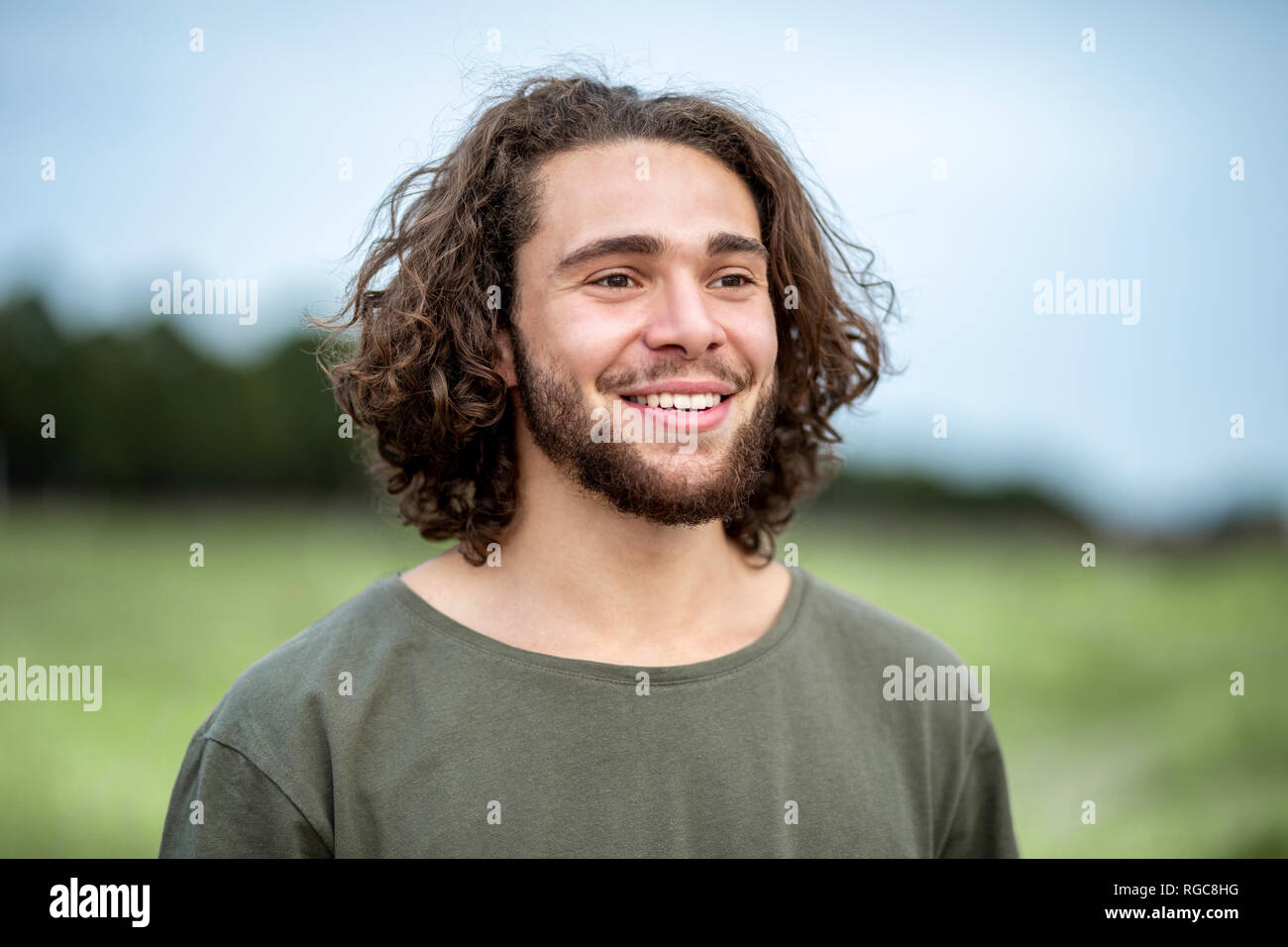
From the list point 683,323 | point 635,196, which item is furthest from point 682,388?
point 635,196

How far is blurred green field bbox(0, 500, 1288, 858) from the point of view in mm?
8945

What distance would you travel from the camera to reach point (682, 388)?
9.63ft

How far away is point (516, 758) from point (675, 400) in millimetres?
1144

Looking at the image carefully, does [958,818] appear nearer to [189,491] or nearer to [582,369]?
[582,369]

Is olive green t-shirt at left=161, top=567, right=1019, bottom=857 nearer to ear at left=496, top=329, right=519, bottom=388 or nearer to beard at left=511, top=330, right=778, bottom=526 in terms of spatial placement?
beard at left=511, top=330, right=778, bottom=526

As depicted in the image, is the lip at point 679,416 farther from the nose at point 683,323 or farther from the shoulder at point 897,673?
the shoulder at point 897,673

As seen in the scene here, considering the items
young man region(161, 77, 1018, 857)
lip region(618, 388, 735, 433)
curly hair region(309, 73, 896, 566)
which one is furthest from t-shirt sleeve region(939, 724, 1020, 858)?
lip region(618, 388, 735, 433)

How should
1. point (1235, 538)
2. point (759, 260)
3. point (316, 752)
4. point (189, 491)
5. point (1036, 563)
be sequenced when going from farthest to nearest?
point (189, 491), point (1036, 563), point (1235, 538), point (759, 260), point (316, 752)

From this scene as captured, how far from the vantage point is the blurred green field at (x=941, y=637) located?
8945 mm

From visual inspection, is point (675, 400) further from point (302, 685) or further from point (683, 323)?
point (302, 685)
